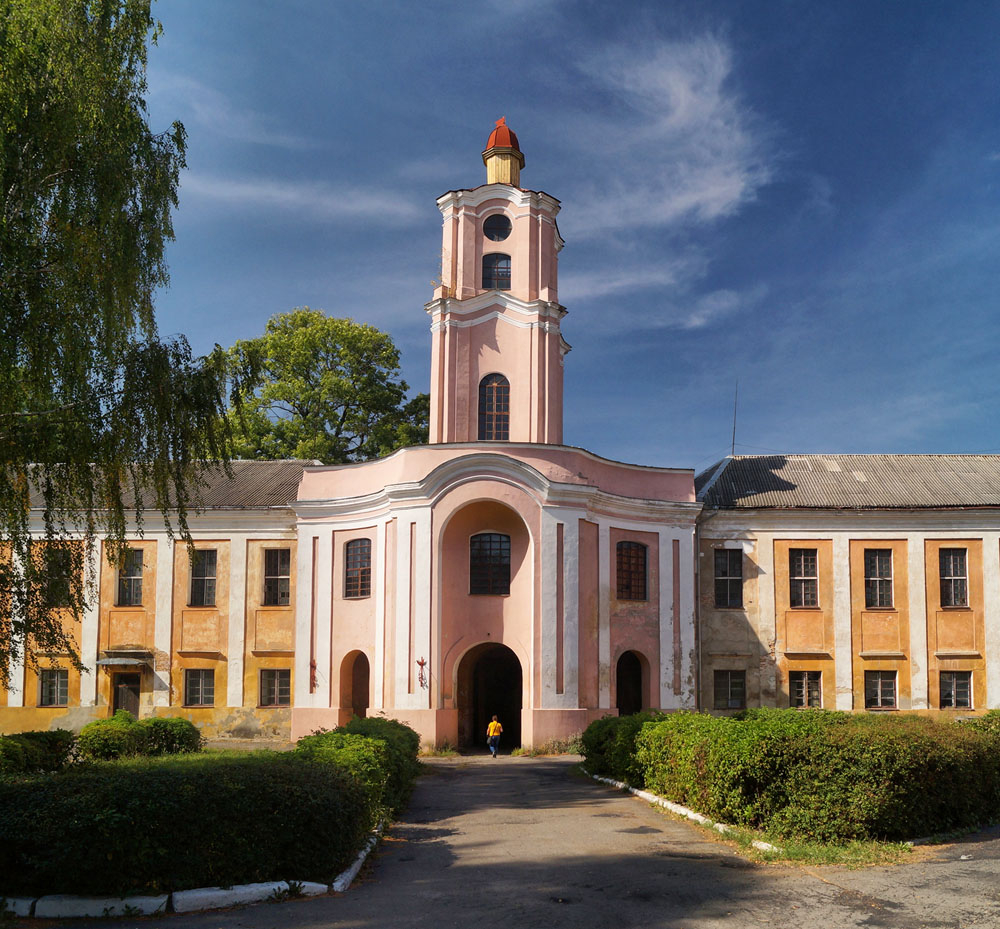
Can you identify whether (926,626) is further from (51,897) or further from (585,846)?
(51,897)

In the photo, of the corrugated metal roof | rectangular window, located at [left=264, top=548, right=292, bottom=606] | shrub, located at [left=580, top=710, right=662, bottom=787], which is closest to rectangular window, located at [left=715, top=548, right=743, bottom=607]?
the corrugated metal roof

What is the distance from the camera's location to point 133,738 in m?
22.2

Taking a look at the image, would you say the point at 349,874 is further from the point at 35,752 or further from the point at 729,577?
the point at 729,577

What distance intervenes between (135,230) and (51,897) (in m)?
9.24

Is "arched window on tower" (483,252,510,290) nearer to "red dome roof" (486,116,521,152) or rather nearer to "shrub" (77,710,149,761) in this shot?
"red dome roof" (486,116,521,152)

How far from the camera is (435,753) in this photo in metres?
26.0

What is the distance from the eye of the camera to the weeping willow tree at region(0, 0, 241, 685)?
1344 centimetres

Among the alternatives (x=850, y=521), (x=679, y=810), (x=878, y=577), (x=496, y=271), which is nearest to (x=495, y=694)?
(x=850, y=521)

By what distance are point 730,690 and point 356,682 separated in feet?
38.8

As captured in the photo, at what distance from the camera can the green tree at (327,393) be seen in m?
42.0

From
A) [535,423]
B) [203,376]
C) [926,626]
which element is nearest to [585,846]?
[203,376]

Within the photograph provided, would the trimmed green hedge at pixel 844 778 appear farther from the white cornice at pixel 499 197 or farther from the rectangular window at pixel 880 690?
the white cornice at pixel 499 197

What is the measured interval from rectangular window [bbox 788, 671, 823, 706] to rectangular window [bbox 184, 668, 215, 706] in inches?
730

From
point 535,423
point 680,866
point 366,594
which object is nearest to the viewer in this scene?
point 680,866
